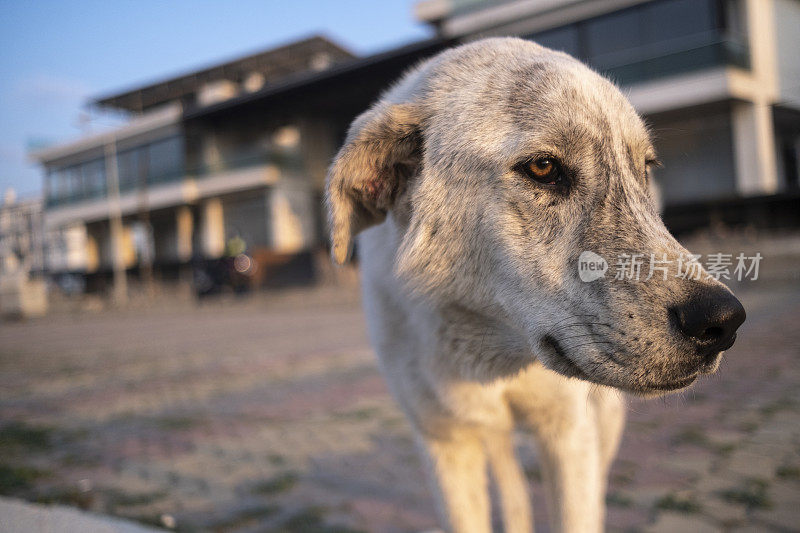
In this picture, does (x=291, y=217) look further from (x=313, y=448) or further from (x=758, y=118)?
(x=313, y=448)

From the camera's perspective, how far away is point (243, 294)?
72.1 ft

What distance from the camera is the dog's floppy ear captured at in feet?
5.91

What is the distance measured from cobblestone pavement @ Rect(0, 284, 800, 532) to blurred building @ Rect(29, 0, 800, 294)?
1700mm

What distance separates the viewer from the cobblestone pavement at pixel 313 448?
2611mm

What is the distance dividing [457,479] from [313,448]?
1.84 m

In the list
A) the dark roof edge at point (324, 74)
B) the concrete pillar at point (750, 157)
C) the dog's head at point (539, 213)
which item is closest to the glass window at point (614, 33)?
the dark roof edge at point (324, 74)

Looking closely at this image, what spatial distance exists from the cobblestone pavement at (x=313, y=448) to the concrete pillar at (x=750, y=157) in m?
4.54

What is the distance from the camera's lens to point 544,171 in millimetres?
1611

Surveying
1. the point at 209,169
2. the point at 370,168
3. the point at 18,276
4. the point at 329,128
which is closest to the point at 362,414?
the point at 370,168

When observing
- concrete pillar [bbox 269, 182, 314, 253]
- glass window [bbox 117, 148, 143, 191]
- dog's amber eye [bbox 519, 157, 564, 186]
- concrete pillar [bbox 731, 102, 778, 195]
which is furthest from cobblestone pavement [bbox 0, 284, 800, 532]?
glass window [bbox 117, 148, 143, 191]

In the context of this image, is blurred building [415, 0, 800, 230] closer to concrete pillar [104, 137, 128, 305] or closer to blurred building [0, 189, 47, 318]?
blurred building [0, 189, 47, 318]

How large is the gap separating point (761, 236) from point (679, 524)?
476 inches

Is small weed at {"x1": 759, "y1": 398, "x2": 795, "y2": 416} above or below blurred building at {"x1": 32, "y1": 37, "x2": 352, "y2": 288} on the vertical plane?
below

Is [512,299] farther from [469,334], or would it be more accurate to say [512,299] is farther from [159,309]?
[159,309]
